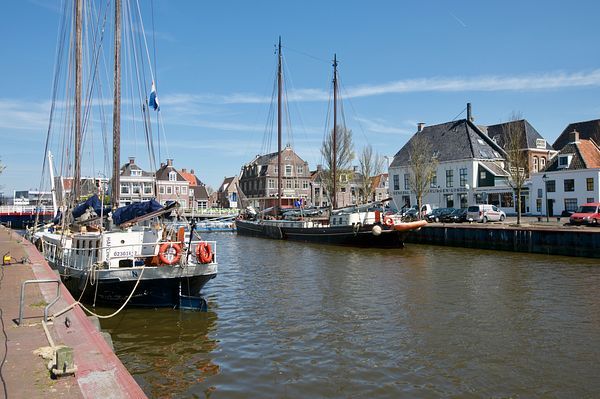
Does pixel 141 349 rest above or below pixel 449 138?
below

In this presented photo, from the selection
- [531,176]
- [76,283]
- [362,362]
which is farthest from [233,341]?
[531,176]

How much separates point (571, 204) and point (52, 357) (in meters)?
53.7

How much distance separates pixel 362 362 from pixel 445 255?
23298 millimetres

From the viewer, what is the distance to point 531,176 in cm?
5466

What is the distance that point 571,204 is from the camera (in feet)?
165

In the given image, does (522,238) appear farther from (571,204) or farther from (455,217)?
(571,204)

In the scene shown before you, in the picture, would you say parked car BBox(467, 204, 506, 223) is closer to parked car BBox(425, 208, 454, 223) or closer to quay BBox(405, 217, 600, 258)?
parked car BBox(425, 208, 454, 223)

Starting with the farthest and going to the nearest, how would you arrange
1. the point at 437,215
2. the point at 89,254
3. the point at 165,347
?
the point at 437,215
the point at 89,254
the point at 165,347

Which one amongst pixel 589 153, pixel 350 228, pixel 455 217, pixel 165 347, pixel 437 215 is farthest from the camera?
pixel 589 153

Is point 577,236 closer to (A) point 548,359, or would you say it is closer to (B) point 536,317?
(B) point 536,317

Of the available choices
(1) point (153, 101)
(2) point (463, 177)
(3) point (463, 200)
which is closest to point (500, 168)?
(2) point (463, 177)

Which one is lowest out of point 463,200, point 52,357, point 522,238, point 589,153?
point 52,357

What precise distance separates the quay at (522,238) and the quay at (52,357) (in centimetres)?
2968

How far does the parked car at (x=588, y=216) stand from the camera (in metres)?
35.8
